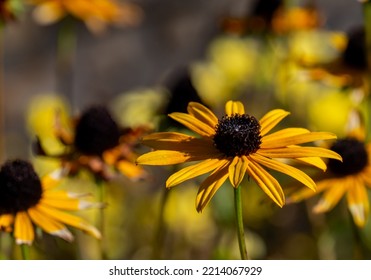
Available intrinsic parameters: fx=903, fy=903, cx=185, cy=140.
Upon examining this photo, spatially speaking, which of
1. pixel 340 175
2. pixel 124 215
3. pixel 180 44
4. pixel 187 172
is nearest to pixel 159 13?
pixel 180 44

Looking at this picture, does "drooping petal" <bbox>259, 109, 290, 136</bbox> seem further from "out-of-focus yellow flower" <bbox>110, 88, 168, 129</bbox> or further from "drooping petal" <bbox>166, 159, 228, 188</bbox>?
"out-of-focus yellow flower" <bbox>110, 88, 168, 129</bbox>

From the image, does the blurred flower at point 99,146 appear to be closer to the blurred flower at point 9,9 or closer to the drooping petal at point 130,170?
the drooping petal at point 130,170

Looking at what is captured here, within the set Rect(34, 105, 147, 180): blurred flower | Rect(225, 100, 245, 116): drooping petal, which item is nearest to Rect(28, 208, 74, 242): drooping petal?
Rect(34, 105, 147, 180): blurred flower

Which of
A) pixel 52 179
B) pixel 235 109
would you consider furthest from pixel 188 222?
pixel 235 109

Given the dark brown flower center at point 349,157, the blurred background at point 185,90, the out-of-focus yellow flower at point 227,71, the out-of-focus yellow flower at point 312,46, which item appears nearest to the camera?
the dark brown flower center at point 349,157

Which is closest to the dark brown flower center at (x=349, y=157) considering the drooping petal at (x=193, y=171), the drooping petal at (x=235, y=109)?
the drooping petal at (x=235, y=109)

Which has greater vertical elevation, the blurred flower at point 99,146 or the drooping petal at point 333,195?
the blurred flower at point 99,146

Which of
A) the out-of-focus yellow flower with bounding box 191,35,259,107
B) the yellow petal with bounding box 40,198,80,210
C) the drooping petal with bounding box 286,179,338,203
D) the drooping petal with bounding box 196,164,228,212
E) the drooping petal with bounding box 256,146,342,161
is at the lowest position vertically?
the drooping petal with bounding box 286,179,338,203
